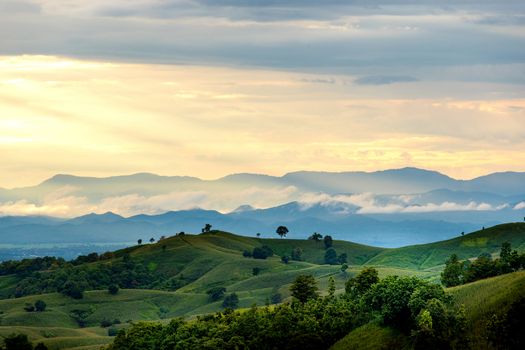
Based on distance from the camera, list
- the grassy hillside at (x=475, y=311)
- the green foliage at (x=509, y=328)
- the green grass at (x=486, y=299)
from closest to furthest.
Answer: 1. the green foliage at (x=509, y=328)
2. the green grass at (x=486, y=299)
3. the grassy hillside at (x=475, y=311)

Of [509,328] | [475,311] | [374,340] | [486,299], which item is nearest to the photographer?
[509,328]

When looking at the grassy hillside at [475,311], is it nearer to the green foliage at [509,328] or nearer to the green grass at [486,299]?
the green grass at [486,299]

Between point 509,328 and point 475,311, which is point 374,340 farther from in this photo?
point 509,328

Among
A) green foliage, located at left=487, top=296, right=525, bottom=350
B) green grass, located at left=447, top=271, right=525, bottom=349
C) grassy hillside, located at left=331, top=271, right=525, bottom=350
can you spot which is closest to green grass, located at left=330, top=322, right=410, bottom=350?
grassy hillside, located at left=331, top=271, right=525, bottom=350

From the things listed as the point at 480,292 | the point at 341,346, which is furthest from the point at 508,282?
the point at 341,346

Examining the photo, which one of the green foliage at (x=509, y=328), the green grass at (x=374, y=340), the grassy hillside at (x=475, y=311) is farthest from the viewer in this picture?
the green grass at (x=374, y=340)

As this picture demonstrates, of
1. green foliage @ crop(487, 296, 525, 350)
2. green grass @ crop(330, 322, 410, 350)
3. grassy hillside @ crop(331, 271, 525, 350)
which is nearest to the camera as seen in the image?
green foliage @ crop(487, 296, 525, 350)

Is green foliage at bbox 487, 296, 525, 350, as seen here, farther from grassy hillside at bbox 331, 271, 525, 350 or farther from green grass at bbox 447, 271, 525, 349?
green grass at bbox 447, 271, 525, 349

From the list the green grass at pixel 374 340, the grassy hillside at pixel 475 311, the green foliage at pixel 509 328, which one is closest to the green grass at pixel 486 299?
the grassy hillside at pixel 475 311

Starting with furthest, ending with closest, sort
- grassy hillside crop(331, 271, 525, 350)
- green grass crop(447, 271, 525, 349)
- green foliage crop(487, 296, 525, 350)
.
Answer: grassy hillside crop(331, 271, 525, 350)
green grass crop(447, 271, 525, 349)
green foliage crop(487, 296, 525, 350)

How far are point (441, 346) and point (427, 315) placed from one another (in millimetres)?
6448

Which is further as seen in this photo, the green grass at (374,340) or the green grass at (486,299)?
the green grass at (374,340)

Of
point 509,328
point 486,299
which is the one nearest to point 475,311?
point 486,299

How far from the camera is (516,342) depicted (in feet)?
526
